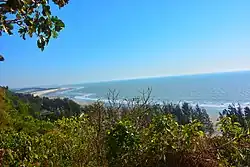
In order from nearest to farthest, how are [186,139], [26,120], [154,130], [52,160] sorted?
[186,139]
[154,130]
[52,160]
[26,120]

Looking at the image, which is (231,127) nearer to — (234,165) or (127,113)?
(234,165)

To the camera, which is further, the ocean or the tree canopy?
the ocean

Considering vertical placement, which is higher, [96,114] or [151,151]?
[96,114]

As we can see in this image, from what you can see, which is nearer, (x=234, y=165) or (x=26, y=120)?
(x=234, y=165)

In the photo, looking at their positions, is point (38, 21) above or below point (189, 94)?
above

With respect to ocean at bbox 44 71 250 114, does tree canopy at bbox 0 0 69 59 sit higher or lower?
higher

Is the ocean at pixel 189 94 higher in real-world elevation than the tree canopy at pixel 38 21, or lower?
lower

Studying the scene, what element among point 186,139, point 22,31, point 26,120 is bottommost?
point 26,120

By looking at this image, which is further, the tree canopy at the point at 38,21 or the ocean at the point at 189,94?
the ocean at the point at 189,94

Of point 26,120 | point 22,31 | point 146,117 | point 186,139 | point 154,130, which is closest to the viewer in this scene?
point 22,31

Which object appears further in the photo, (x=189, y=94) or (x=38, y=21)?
(x=189, y=94)

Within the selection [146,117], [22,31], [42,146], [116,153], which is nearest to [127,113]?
[146,117]
